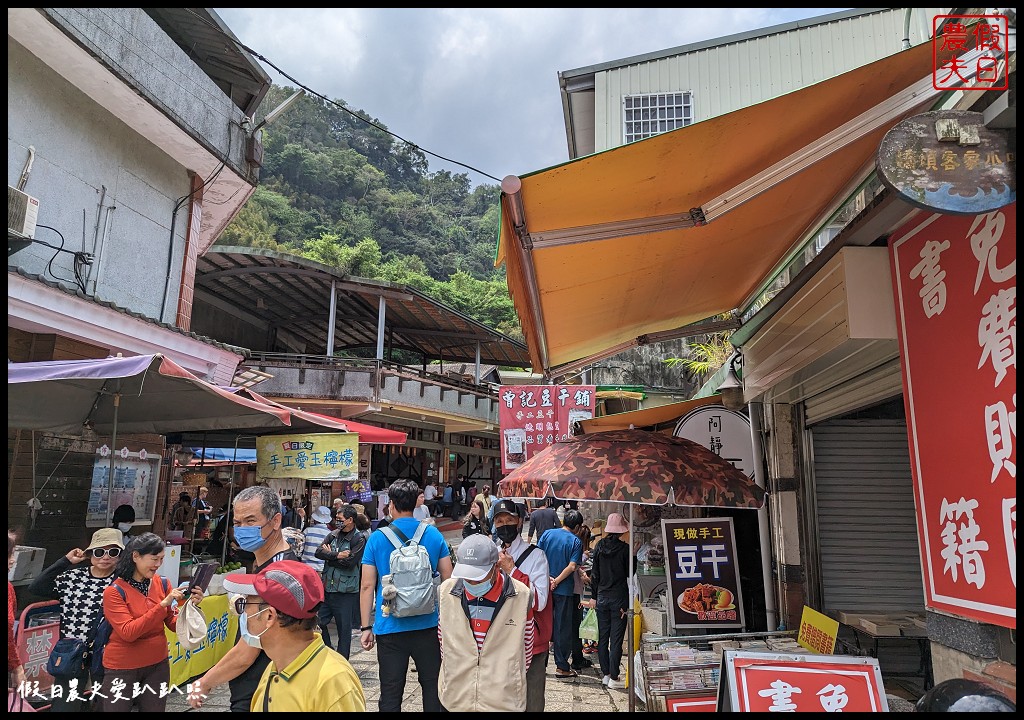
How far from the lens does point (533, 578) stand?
5324 mm

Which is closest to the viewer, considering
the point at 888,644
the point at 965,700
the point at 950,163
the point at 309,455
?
the point at 965,700

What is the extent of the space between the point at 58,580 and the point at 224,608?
205 centimetres

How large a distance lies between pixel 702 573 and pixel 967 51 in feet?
14.5

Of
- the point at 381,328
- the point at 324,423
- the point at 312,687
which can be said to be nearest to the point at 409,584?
the point at 312,687

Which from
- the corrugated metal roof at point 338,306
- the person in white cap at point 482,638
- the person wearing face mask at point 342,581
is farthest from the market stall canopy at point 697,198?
the corrugated metal roof at point 338,306

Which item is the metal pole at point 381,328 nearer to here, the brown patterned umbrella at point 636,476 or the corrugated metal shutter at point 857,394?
the brown patterned umbrella at point 636,476

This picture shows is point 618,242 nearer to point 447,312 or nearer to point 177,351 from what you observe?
point 177,351

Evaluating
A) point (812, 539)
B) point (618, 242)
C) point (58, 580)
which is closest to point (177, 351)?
point (58, 580)

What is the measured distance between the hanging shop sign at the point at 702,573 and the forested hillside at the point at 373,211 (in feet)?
103

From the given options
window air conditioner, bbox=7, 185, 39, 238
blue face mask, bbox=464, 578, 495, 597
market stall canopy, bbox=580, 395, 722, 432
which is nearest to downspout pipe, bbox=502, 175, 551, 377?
blue face mask, bbox=464, 578, 495, 597

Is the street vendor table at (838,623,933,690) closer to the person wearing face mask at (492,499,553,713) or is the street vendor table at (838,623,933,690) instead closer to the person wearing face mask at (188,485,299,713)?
the person wearing face mask at (492,499,553,713)

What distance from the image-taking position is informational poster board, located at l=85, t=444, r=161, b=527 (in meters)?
8.66

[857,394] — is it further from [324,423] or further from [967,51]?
[324,423]

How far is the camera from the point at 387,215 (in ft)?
181
